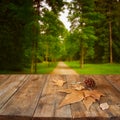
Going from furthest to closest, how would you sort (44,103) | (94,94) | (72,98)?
(94,94) → (72,98) → (44,103)

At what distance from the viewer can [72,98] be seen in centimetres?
232

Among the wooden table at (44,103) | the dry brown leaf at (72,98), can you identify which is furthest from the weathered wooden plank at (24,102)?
the dry brown leaf at (72,98)

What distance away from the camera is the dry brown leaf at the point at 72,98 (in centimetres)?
222

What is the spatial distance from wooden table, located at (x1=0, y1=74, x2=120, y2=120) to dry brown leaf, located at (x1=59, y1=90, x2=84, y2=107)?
0.14 feet

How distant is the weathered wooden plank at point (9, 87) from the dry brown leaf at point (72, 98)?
1.51 feet

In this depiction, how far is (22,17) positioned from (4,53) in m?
3.30

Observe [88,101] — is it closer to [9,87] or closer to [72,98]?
[72,98]

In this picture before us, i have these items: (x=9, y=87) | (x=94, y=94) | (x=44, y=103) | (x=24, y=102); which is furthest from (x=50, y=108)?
(x=9, y=87)

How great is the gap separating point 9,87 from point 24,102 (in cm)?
70

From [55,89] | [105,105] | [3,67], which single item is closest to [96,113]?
[105,105]

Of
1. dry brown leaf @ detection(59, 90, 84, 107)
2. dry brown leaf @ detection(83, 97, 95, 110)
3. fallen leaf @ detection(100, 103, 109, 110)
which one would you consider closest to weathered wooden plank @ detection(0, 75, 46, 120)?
dry brown leaf @ detection(59, 90, 84, 107)

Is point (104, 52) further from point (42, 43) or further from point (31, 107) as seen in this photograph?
point (31, 107)

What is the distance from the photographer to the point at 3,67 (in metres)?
23.4

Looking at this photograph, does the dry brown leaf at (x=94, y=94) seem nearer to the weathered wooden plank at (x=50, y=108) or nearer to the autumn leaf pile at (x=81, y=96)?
the autumn leaf pile at (x=81, y=96)
